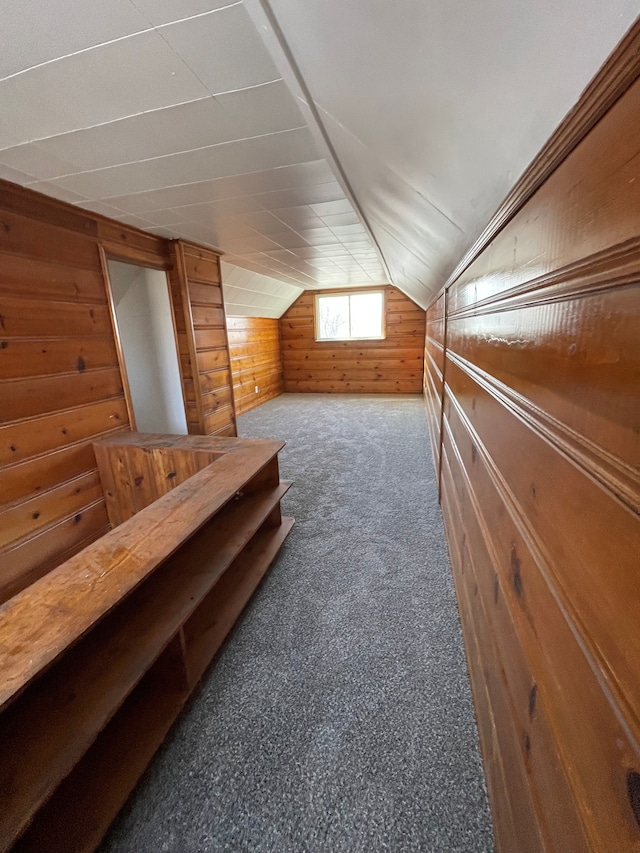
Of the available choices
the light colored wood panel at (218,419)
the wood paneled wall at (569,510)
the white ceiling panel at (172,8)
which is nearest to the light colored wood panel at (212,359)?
the light colored wood panel at (218,419)

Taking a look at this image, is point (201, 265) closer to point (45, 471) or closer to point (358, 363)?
point (45, 471)

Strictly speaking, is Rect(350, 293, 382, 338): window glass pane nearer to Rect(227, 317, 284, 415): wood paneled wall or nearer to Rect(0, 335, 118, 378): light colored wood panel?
Rect(227, 317, 284, 415): wood paneled wall

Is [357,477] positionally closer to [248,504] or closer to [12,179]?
[248,504]

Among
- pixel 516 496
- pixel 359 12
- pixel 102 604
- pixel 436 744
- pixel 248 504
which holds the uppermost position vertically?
pixel 359 12

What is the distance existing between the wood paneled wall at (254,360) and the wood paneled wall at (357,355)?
31cm

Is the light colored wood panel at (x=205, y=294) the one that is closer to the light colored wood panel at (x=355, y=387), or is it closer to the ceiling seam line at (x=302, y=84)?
the ceiling seam line at (x=302, y=84)

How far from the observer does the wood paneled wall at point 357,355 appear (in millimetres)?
6188

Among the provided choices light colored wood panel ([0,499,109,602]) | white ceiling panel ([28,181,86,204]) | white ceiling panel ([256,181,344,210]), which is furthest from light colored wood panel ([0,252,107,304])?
light colored wood panel ([0,499,109,602])

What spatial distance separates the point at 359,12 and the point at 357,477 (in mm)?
2537

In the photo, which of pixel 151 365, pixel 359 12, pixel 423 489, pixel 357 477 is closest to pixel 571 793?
pixel 359 12

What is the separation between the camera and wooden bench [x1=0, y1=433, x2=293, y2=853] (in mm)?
780

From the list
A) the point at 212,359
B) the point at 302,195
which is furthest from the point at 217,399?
the point at 302,195

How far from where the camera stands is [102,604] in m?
0.93

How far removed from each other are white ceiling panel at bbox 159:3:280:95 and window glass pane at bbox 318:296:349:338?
5.43m
